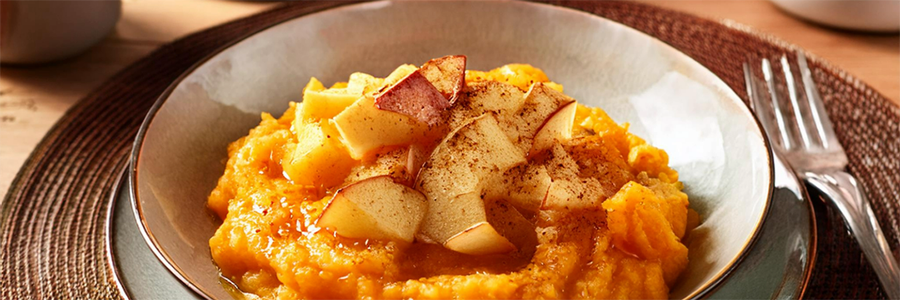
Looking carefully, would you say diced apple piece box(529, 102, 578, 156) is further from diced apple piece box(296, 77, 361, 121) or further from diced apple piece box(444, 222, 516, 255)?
diced apple piece box(296, 77, 361, 121)

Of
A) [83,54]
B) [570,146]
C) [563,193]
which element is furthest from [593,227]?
[83,54]

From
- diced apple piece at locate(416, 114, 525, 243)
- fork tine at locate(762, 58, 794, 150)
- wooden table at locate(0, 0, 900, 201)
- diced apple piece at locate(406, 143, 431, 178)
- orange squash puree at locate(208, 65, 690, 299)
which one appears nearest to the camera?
orange squash puree at locate(208, 65, 690, 299)

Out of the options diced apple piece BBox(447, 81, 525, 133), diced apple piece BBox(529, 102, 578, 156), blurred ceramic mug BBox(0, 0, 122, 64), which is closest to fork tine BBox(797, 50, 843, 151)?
diced apple piece BBox(529, 102, 578, 156)

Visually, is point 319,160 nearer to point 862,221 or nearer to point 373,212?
point 373,212

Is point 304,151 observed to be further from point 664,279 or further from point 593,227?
point 664,279

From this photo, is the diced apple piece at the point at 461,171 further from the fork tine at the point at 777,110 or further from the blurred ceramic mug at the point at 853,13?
the blurred ceramic mug at the point at 853,13
